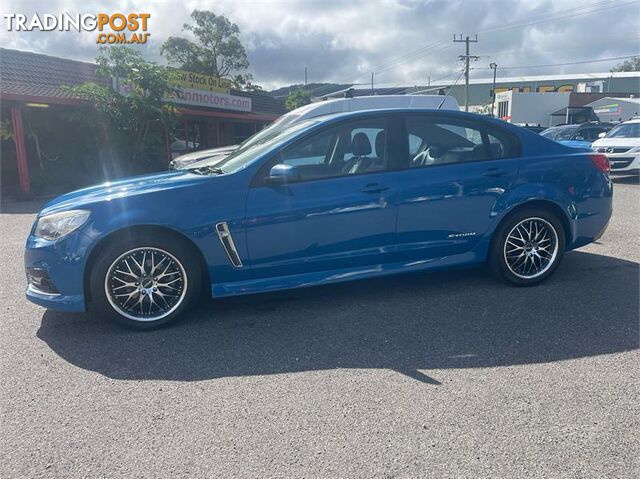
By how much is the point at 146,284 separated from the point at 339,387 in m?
1.71

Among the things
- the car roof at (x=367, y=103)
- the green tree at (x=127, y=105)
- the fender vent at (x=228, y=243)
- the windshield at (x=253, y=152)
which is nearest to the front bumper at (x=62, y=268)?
the fender vent at (x=228, y=243)

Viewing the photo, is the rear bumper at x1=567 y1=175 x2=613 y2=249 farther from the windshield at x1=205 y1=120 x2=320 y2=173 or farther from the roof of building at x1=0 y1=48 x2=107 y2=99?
the roof of building at x1=0 y1=48 x2=107 y2=99

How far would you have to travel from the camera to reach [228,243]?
3662 mm

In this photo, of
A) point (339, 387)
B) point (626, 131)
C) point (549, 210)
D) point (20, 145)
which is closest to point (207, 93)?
point (20, 145)

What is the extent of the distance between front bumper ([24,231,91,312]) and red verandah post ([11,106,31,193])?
33.5 ft

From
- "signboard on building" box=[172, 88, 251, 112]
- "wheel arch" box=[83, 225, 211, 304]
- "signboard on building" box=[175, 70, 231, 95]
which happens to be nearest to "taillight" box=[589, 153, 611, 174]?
→ "wheel arch" box=[83, 225, 211, 304]

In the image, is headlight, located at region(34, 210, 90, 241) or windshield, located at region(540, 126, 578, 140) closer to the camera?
headlight, located at region(34, 210, 90, 241)

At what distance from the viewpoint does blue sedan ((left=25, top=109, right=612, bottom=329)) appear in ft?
11.6

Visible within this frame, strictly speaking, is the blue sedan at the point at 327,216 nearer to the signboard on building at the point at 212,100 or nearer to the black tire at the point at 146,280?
the black tire at the point at 146,280

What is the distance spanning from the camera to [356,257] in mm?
3957

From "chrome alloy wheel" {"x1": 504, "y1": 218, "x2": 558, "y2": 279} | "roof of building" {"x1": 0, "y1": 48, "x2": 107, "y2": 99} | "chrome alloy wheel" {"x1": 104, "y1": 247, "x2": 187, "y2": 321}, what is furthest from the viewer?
"roof of building" {"x1": 0, "y1": 48, "x2": 107, "y2": 99}

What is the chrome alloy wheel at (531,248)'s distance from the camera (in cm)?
436

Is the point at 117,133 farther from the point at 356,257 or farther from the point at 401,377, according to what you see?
the point at 401,377

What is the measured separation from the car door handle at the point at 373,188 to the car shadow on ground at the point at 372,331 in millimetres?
972
